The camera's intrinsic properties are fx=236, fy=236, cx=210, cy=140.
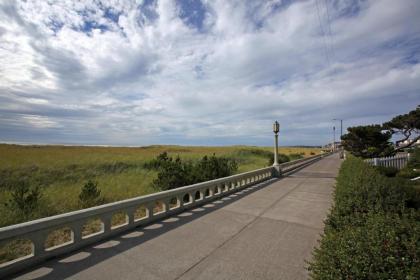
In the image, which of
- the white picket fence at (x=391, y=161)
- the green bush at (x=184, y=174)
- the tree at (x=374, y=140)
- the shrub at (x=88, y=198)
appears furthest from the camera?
the tree at (x=374, y=140)

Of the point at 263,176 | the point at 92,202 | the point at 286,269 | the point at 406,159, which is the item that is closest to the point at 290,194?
the point at 263,176

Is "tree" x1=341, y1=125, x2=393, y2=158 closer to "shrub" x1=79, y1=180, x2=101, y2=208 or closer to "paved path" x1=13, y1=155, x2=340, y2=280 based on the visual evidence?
"paved path" x1=13, y1=155, x2=340, y2=280

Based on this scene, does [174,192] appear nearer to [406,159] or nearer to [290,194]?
[290,194]

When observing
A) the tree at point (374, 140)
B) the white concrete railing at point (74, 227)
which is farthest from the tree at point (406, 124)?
the white concrete railing at point (74, 227)

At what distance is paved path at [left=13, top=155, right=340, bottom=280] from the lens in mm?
3391

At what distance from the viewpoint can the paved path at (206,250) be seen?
11.1 ft

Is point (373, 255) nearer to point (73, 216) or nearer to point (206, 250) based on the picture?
point (206, 250)

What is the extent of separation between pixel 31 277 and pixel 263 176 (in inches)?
481

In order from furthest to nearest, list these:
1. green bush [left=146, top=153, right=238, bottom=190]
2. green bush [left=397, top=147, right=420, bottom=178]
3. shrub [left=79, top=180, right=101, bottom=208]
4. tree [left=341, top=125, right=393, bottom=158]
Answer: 1. tree [left=341, top=125, right=393, bottom=158]
2. green bush [left=397, top=147, right=420, bottom=178]
3. green bush [left=146, top=153, right=238, bottom=190]
4. shrub [left=79, top=180, right=101, bottom=208]

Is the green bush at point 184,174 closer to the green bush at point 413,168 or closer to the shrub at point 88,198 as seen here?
the shrub at point 88,198

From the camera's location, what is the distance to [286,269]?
138 inches

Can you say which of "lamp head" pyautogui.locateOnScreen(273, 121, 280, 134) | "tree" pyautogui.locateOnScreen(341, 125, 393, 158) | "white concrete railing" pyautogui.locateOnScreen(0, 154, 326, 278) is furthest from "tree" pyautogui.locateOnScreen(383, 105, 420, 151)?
"white concrete railing" pyautogui.locateOnScreen(0, 154, 326, 278)

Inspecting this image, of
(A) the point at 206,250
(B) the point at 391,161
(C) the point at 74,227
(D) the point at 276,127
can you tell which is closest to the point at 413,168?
(B) the point at 391,161

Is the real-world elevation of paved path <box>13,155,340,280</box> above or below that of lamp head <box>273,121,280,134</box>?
below
